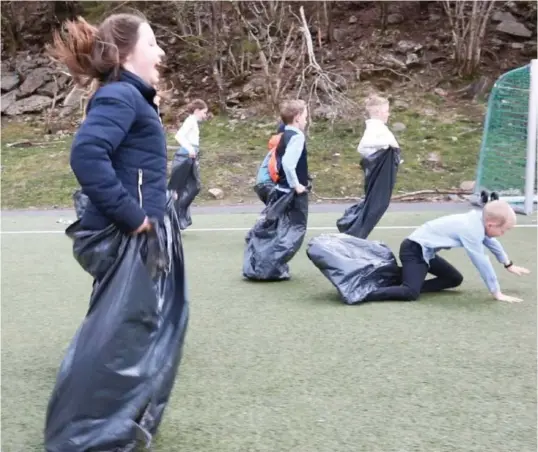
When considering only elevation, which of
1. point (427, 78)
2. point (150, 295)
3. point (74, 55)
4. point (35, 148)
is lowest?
point (35, 148)

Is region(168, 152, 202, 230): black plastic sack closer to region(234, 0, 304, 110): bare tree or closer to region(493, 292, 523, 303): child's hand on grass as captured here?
region(493, 292, 523, 303): child's hand on grass

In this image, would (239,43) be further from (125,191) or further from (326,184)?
(125,191)

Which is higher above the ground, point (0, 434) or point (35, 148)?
point (0, 434)

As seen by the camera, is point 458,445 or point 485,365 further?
point 485,365

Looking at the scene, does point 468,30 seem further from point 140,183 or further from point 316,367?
point 140,183

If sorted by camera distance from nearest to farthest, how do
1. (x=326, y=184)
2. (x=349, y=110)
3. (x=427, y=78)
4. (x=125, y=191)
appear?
(x=125, y=191), (x=326, y=184), (x=349, y=110), (x=427, y=78)

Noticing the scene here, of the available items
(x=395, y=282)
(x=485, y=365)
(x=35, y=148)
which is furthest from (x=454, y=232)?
(x=35, y=148)

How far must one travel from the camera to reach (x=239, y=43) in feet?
57.9

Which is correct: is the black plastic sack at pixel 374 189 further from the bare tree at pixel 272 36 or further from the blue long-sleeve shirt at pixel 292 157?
the bare tree at pixel 272 36

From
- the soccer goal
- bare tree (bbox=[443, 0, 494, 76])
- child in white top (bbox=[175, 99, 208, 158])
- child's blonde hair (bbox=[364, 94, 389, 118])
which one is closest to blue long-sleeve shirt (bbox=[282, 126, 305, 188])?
child's blonde hair (bbox=[364, 94, 389, 118])

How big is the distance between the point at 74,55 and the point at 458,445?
1947mm

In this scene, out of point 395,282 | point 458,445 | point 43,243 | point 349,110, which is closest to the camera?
point 458,445

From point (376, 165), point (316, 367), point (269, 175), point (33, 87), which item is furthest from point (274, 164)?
point (33, 87)

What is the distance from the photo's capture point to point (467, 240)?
502 centimetres
